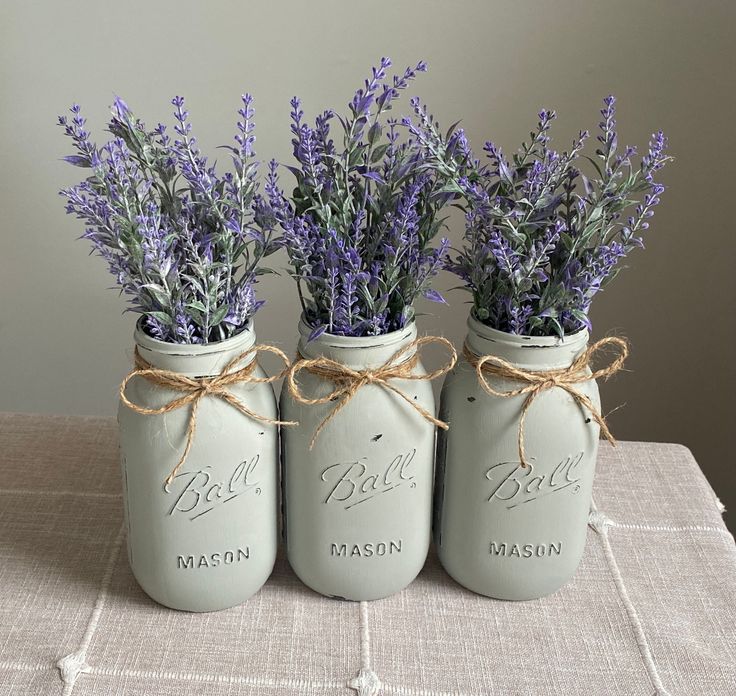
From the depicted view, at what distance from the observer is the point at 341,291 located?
74cm

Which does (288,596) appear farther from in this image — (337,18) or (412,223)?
(337,18)

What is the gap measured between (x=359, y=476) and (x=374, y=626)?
0.14 metres

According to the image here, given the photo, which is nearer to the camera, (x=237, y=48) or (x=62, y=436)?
(x=62, y=436)

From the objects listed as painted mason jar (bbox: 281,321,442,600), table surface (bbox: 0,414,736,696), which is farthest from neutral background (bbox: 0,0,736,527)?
painted mason jar (bbox: 281,321,442,600)

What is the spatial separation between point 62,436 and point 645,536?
0.69 metres

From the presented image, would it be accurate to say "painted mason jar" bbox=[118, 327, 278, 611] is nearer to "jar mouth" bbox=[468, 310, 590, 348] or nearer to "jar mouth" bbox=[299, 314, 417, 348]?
"jar mouth" bbox=[299, 314, 417, 348]

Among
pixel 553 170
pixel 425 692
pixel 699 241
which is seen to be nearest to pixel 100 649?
pixel 425 692

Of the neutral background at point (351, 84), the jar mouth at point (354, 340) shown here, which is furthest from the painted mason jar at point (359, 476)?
the neutral background at point (351, 84)

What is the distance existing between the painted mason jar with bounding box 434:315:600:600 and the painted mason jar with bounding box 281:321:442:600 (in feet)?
0.09

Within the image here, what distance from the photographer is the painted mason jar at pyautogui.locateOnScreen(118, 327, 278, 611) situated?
0.74m

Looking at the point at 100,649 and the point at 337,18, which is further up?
the point at 337,18

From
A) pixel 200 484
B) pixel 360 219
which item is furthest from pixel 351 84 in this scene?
pixel 200 484

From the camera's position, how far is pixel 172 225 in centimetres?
74

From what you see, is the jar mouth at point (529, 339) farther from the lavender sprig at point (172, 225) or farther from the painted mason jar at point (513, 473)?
the lavender sprig at point (172, 225)
